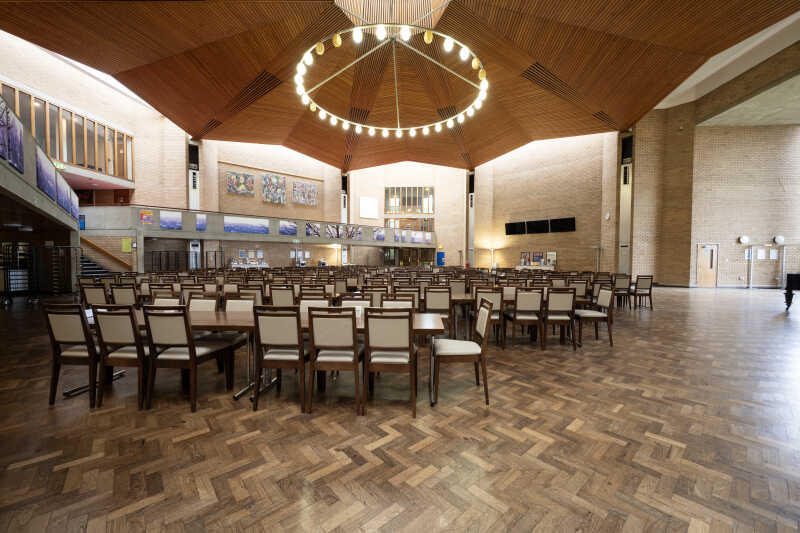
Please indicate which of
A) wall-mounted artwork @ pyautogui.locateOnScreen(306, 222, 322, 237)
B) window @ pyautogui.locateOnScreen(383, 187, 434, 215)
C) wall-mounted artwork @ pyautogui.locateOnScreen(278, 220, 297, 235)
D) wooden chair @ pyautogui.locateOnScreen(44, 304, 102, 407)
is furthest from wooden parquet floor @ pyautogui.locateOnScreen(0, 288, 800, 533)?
window @ pyautogui.locateOnScreen(383, 187, 434, 215)

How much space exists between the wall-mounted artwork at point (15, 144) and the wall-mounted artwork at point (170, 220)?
8.38 metres

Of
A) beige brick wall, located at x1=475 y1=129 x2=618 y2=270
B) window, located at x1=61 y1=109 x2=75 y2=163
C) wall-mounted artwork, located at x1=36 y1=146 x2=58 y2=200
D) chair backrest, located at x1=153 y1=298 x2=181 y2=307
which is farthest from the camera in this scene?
beige brick wall, located at x1=475 y1=129 x2=618 y2=270

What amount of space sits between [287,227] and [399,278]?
452 inches

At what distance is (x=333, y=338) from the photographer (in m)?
2.72

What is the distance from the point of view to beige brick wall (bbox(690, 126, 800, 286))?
1286cm

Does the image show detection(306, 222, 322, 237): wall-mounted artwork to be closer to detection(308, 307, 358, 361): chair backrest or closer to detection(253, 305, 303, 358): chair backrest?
detection(253, 305, 303, 358): chair backrest

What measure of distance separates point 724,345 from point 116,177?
20.2m

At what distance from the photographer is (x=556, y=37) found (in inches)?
342

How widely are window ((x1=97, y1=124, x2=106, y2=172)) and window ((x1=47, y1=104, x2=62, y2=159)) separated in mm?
1434

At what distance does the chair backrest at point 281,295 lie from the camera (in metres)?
4.96

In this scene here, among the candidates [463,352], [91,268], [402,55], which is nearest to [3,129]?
[463,352]

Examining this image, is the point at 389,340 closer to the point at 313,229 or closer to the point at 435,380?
the point at 435,380

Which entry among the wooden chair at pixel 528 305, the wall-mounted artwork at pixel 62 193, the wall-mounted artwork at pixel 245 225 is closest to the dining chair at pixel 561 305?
the wooden chair at pixel 528 305

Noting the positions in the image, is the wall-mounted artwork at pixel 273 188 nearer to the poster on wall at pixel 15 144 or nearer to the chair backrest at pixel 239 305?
the poster on wall at pixel 15 144
